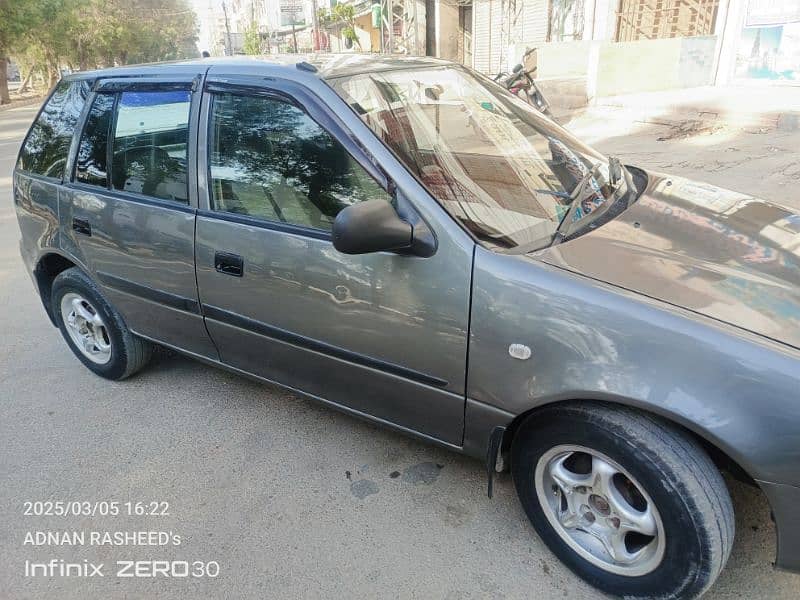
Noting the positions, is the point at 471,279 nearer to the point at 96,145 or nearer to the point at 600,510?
the point at 600,510

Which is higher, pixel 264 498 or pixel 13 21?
pixel 13 21

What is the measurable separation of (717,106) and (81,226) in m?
10.3

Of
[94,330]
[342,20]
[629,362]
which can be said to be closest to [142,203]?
[94,330]

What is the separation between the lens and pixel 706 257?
6.76 feet

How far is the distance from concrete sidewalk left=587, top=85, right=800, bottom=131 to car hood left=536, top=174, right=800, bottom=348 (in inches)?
310

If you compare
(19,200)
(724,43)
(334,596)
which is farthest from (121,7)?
(334,596)

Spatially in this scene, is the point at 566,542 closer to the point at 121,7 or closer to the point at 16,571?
the point at 16,571

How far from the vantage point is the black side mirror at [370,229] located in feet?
6.39

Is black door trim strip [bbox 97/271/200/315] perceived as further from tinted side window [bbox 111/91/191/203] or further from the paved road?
the paved road

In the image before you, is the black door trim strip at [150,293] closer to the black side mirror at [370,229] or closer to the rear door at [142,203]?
the rear door at [142,203]

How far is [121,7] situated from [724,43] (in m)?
42.9

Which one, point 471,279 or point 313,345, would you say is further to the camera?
point 313,345

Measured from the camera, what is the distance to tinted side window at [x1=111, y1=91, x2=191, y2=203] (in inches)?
106
